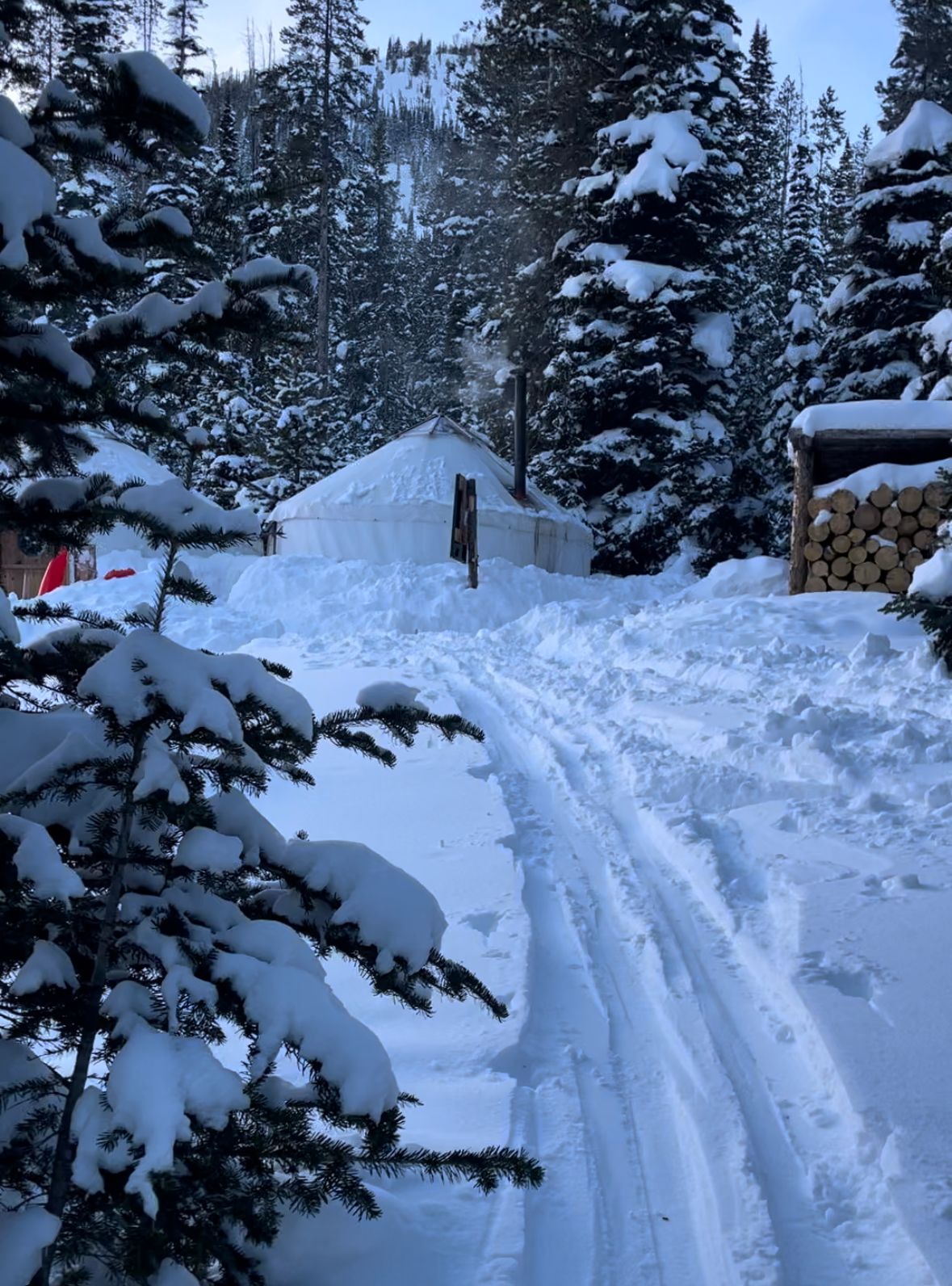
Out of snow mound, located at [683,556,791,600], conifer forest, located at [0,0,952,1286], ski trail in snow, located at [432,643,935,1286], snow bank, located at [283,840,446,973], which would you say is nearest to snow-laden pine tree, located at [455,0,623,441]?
snow mound, located at [683,556,791,600]

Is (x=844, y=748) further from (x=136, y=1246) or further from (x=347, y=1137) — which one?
(x=136, y=1246)

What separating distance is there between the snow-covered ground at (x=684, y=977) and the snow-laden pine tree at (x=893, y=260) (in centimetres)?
1251

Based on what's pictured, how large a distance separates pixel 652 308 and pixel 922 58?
12511 millimetres

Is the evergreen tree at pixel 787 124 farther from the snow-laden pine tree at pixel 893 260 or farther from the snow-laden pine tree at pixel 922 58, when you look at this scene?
the snow-laden pine tree at pixel 893 260

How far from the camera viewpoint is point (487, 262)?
113 feet

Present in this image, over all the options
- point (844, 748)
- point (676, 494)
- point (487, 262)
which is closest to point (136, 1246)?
point (844, 748)

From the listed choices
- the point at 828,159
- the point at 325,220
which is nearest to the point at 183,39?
the point at 325,220

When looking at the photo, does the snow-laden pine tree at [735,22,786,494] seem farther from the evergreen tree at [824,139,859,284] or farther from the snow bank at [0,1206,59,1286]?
the snow bank at [0,1206,59,1286]

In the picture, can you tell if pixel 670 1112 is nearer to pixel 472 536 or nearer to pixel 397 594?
pixel 397 594

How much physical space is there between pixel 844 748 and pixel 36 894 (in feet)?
16.4

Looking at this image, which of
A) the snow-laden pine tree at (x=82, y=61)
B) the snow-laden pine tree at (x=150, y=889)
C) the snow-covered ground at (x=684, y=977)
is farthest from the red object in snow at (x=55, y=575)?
the snow-laden pine tree at (x=150, y=889)

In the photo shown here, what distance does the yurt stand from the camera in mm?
20141

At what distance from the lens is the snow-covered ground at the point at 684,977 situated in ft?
7.88

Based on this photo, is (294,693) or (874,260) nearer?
(294,693)
